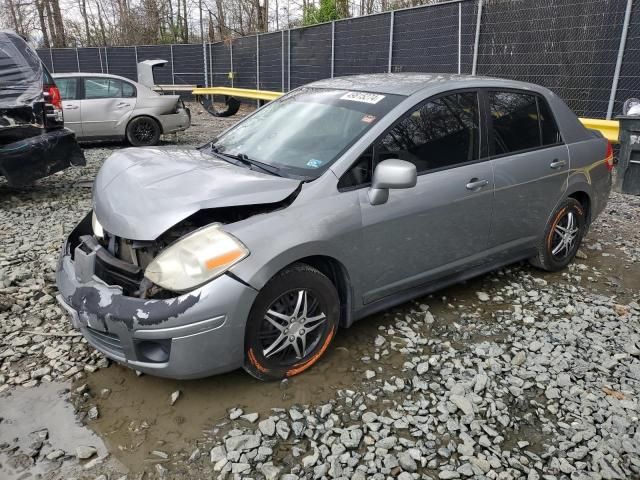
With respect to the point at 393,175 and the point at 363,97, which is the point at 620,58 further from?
the point at 393,175

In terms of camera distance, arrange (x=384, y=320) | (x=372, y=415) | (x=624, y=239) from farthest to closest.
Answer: (x=624, y=239)
(x=384, y=320)
(x=372, y=415)

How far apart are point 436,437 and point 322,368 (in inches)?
30.5

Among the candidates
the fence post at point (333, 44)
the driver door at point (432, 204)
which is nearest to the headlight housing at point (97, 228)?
the driver door at point (432, 204)

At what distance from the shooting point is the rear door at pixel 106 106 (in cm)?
931

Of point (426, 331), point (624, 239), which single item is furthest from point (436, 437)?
point (624, 239)

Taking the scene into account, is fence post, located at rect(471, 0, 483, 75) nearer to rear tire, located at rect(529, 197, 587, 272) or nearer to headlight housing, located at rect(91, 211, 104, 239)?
rear tire, located at rect(529, 197, 587, 272)

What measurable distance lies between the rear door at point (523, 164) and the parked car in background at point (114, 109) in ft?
25.5

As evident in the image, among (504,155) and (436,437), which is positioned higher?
(504,155)

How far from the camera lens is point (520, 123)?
3.83 metres

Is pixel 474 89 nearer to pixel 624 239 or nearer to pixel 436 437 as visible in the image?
pixel 436 437

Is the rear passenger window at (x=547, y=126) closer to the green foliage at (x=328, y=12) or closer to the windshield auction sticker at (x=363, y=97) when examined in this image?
the windshield auction sticker at (x=363, y=97)

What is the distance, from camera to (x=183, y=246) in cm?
251

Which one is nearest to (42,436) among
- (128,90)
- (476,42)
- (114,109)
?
(114,109)

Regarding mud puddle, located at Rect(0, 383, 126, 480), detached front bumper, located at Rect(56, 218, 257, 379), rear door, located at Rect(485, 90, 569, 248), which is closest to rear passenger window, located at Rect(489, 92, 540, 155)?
A: rear door, located at Rect(485, 90, 569, 248)
